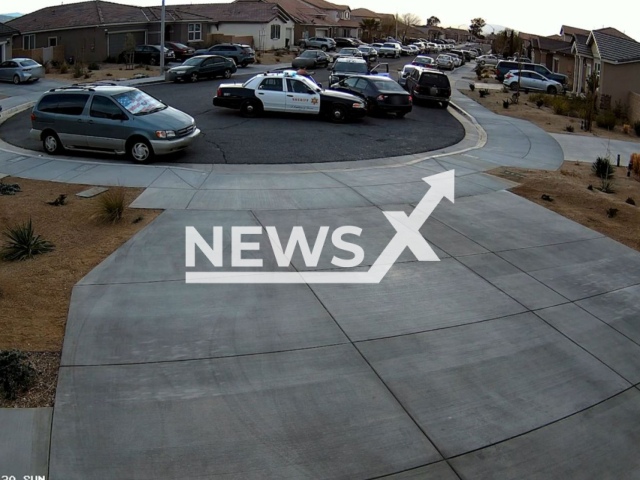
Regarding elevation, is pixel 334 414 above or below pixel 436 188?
below

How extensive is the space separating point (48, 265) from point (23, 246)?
0.72 m

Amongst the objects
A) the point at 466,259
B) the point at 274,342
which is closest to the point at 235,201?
the point at 466,259

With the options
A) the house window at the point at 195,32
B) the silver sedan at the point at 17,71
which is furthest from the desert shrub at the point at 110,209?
the house window at the point at 195,32

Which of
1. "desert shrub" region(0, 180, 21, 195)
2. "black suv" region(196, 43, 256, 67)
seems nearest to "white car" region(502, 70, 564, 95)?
"black suv" region(196, 43, 256, 67)

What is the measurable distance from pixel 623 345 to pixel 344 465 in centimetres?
440

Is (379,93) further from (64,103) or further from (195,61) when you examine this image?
(195,61)

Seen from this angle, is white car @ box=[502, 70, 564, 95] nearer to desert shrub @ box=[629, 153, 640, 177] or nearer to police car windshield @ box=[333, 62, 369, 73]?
police car windshield @ box=[333, 62, 369, 73]

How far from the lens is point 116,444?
18.4 feet

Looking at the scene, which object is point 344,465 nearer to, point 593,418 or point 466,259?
point 593,418

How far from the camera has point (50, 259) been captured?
973cm

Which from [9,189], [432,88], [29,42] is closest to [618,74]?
[432,88]

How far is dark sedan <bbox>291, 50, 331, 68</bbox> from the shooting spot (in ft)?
151

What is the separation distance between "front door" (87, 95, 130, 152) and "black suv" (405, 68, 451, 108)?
17.9 m

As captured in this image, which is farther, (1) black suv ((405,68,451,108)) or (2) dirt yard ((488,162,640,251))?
(1) black suv ((405,68,451,108))
